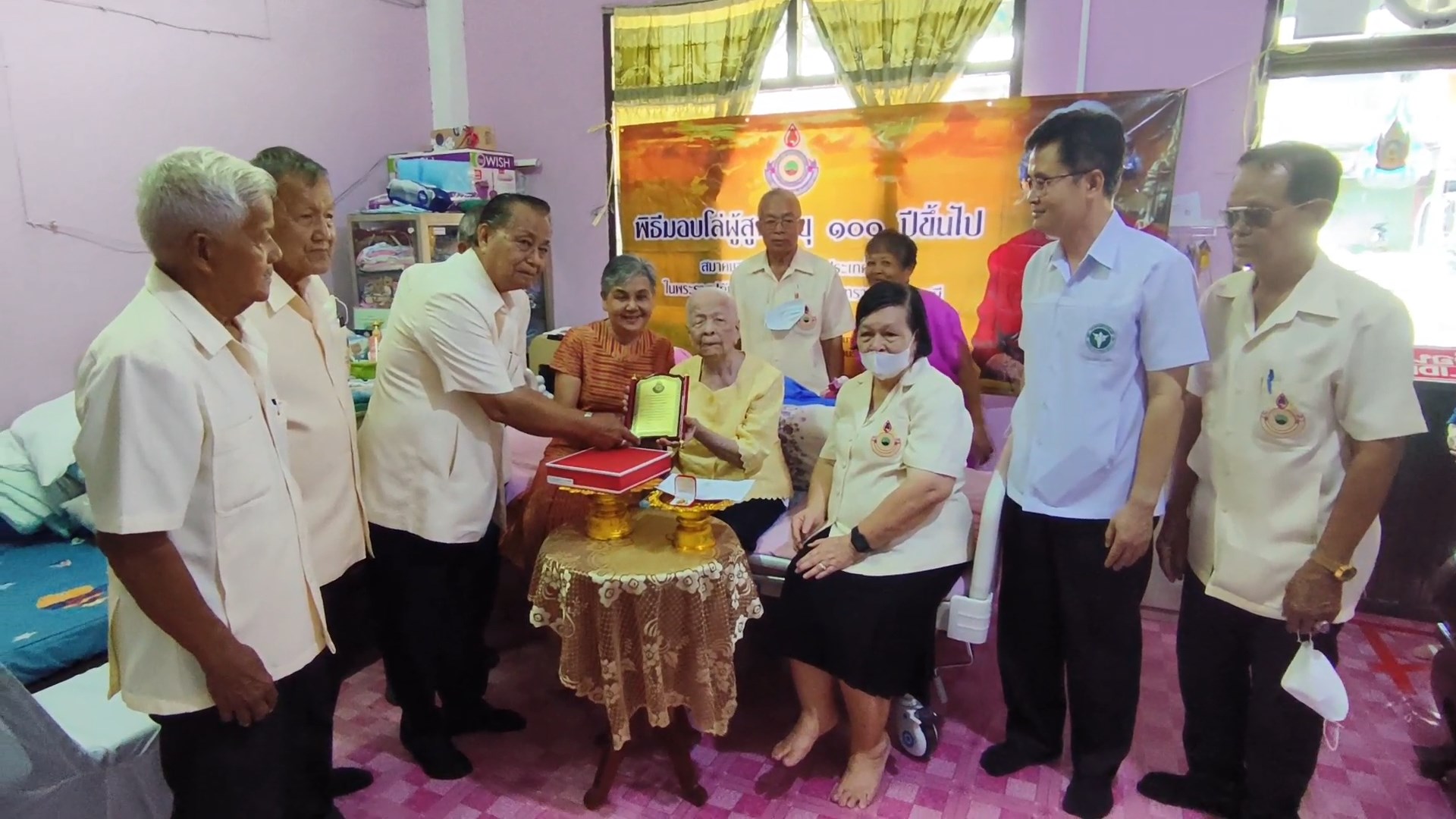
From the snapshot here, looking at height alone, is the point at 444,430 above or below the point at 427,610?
above

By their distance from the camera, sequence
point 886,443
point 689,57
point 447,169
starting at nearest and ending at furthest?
point 886,443 < point 689,57 < point 447,169

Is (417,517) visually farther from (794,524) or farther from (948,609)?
(948,609)

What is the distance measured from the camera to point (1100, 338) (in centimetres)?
210

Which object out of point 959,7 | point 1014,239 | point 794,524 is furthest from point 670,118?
point 794,524

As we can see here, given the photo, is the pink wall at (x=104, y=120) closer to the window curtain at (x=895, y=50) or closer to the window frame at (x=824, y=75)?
the window frame at (x=824, y=75)

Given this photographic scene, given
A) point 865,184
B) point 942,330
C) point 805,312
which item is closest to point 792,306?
point 805,312

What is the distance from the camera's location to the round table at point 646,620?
2.17m

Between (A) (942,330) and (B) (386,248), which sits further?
(B) (386,248)

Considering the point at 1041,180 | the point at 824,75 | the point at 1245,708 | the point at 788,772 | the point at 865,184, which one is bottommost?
the point at 788,772

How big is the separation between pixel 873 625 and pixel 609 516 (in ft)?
2.65

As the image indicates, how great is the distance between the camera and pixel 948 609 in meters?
2.48

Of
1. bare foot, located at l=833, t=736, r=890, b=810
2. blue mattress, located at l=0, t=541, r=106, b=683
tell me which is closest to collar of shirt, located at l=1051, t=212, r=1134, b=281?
bare foot, located at l=833, t=736, r=890, b=810

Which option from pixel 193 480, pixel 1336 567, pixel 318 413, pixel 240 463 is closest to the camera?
pixel 193 480

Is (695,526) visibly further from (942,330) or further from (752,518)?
(942,330)
